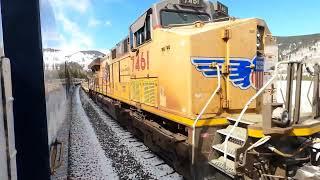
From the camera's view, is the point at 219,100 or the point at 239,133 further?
the point at 219,100

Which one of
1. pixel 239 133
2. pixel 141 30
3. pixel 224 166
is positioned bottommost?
pixel 224 166

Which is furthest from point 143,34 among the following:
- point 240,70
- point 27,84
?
point 27,84

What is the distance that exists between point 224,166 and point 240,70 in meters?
1.72

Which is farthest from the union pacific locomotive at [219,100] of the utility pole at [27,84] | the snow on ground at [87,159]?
the utility pole at [27,84]

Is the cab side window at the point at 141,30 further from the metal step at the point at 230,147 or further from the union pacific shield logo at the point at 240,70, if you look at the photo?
the metal step at the point at 230,147

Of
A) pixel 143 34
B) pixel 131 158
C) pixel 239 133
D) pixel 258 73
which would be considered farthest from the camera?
pixel 143 34

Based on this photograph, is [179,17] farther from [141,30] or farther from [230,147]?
[230,147]

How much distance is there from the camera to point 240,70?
5.03 metres

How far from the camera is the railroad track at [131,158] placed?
19.2 ft

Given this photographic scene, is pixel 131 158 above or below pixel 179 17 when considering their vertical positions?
below

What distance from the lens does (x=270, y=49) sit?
5.30 m

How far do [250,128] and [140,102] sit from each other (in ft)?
14.1

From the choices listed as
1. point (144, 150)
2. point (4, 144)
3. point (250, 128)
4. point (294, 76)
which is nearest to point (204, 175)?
point (250, 128)

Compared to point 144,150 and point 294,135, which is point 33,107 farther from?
point 144,150
